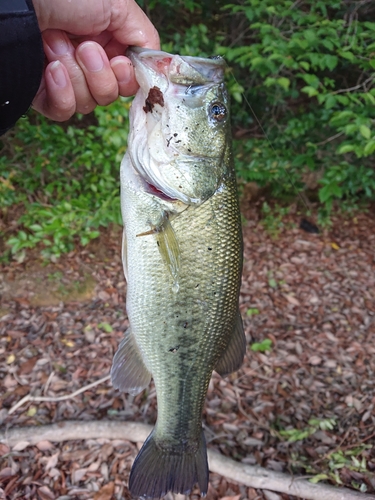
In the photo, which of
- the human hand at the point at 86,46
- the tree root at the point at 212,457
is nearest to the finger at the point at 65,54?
the human hand at the point at 86,46

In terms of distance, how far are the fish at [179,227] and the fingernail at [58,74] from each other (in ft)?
0.95

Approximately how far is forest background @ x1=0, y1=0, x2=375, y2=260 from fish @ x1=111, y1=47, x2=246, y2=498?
1.30m

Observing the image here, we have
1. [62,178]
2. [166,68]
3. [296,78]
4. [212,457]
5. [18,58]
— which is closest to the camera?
[18,58]

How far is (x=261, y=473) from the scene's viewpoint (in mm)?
2717

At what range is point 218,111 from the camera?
5.21 feet

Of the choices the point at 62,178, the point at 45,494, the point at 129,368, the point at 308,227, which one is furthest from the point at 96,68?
the point at 308,227

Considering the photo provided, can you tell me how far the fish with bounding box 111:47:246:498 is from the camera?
153cm

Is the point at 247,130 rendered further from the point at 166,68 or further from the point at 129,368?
the point at 129,368

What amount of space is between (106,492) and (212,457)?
761 mm

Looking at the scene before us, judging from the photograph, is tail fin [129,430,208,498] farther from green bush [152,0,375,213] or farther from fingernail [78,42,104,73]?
green bush [152,0,375,213]

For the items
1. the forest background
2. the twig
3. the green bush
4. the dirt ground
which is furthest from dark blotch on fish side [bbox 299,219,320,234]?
the twig

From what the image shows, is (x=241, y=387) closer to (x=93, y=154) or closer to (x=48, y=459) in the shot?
(x=48, y=459)

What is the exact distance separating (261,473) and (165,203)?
2.17 metres

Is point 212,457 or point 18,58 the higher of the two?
point 18,58
